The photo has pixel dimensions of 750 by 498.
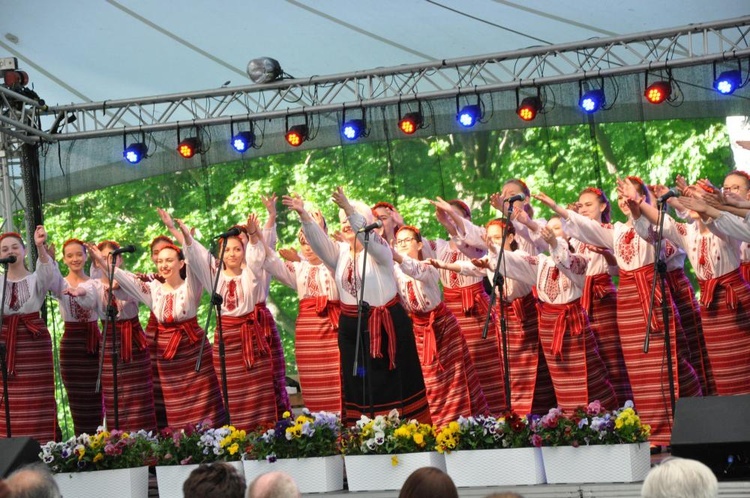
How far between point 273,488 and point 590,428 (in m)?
2.51

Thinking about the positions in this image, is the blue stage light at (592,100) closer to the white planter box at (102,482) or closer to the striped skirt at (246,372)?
the striped skirt at (246,372)

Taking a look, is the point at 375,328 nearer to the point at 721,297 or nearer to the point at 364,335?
the point at 364,335

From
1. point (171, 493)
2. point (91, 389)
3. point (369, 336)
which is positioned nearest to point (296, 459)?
point (171, 493)

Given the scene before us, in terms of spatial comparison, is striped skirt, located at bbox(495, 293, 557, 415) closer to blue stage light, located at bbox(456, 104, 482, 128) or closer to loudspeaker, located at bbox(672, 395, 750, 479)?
blue stage light, located at bbox(456, 104, 482, 128)

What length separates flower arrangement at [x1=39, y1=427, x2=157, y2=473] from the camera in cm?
606

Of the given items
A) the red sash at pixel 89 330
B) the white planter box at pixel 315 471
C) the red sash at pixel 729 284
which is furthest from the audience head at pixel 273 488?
the red sash at pixel 89 330

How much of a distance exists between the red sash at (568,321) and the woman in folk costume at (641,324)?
0.78ft

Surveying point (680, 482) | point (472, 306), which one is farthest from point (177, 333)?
point (680, 482)

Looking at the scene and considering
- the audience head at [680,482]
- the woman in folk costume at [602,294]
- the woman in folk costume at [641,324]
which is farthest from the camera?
the woman in folk costume at [602,294]

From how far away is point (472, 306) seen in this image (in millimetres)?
7738

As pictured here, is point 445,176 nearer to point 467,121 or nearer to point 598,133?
point 467,121

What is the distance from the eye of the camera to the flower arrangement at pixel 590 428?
17.2ft

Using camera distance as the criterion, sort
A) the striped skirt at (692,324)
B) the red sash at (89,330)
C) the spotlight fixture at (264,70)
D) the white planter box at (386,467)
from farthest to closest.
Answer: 1. the spotlight fixture at (264,70)
2. the red sash at (89,330)
3. the striped skirt at (692,324)
4. the white planter box at (386,467)

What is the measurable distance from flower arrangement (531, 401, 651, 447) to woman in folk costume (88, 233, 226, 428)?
2.94 m
